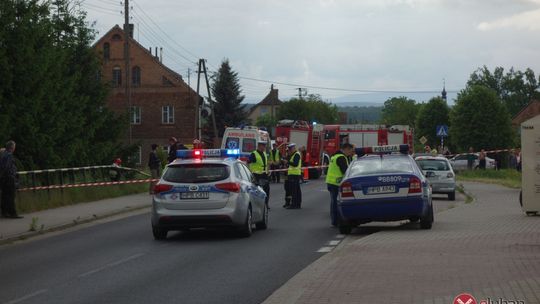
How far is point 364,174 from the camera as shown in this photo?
18531 mm

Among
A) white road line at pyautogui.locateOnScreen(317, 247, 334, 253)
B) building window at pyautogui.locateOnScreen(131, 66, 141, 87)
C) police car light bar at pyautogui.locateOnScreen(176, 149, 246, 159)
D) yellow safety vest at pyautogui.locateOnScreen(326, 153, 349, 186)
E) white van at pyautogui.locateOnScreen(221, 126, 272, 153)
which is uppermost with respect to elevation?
building window at pyautogui.locateOnScreen(131, 66, 141, 87)

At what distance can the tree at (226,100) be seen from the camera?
9812 cm

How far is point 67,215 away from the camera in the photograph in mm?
24641

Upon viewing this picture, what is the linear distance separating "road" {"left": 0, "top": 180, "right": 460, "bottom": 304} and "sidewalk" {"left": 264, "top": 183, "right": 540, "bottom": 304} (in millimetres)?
614

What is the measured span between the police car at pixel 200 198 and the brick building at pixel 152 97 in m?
63.7

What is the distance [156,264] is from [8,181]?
9.44 meters

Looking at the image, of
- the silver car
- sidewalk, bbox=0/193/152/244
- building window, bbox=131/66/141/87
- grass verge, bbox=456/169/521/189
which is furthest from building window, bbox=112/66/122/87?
the silver car

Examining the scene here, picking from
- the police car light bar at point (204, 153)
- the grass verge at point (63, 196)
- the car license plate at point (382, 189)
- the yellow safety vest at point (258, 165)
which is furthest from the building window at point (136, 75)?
the car license plate at point (382, 189)

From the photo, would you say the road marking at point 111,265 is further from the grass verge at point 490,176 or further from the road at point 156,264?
the grass verge at point 490,176

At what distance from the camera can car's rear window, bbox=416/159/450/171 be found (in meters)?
33.6

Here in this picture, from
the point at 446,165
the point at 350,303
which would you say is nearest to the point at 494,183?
the point at 446,165

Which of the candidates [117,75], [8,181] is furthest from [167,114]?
[8,181]

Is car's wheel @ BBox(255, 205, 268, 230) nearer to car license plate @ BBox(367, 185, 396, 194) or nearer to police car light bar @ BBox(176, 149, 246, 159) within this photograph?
police car light bar @ BBox(176, 149, 246, 159)

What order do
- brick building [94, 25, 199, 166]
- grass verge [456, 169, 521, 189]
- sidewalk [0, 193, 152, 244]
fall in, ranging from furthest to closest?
brick building [94, 25, 199, 166]
grass verge [456, 169, 521, 189]
sidewalk [0, 193, 152, 244]
